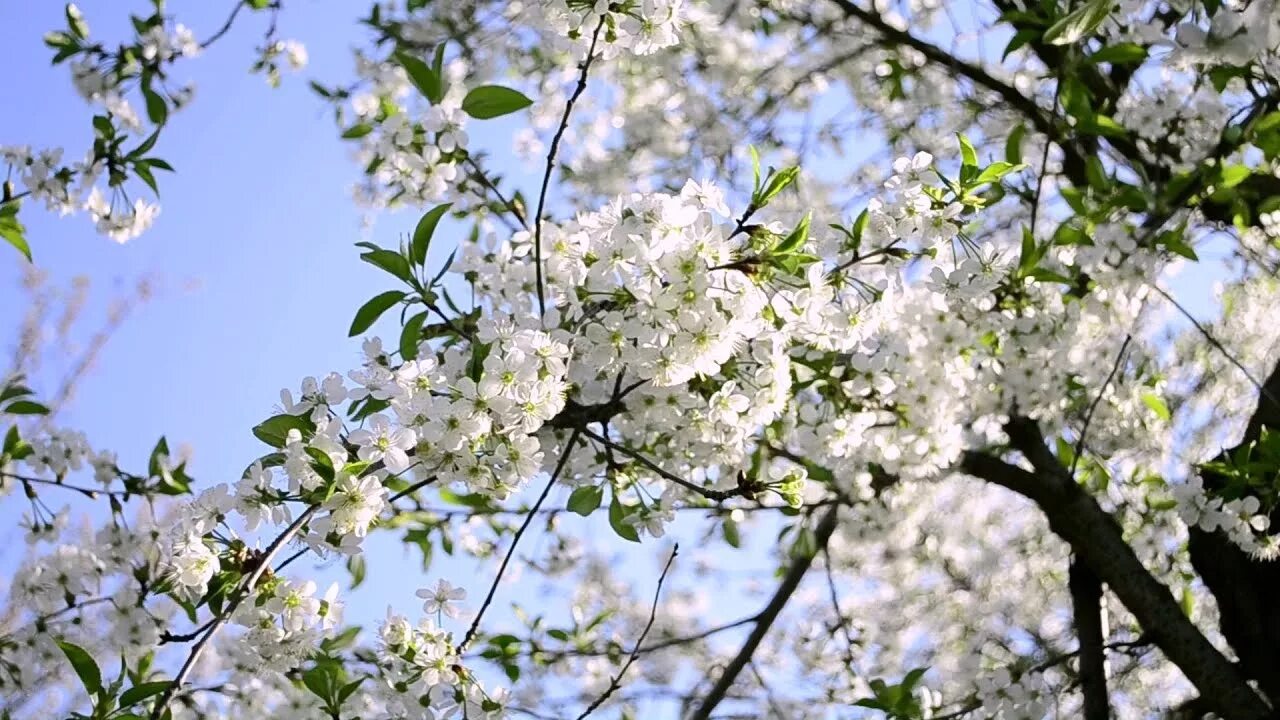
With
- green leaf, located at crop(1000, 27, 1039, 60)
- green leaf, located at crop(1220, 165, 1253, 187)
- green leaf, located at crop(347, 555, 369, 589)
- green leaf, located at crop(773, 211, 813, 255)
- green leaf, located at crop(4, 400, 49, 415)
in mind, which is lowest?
green leaf, located at crop(773, 211, 813, 255)

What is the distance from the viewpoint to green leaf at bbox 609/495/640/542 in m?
1.61

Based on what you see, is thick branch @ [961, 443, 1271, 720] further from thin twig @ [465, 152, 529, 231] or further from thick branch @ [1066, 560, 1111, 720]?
thin twig @ [465, 152, 529, 231]

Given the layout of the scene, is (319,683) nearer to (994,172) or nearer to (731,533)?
(731,533)

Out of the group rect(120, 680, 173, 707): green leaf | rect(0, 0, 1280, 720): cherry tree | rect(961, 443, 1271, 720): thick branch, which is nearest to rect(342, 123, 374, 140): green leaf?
rect(0, 0, 1280, 720): cherry tree

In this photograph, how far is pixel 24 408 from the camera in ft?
7.53

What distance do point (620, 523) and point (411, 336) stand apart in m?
0.43

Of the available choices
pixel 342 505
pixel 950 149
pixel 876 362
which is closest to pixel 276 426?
pixel 342 505

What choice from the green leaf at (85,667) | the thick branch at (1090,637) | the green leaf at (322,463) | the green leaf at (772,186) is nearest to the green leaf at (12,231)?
the green leaf at (85,667)

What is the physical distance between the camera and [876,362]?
1.98m

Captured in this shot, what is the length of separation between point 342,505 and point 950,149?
3116 millimetres

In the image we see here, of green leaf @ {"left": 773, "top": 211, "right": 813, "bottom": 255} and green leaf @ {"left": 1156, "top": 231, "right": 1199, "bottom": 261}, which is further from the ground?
green leaf @ {"left": 1156, "top": 231, "right": 1199, "bottom": 261}

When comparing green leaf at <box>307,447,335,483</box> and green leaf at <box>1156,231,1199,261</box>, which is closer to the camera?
green leaf at <box>307,447,335,483</box>

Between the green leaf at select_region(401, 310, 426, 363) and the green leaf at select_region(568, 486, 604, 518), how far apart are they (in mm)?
327

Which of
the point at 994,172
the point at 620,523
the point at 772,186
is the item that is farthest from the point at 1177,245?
the point at 620,523
